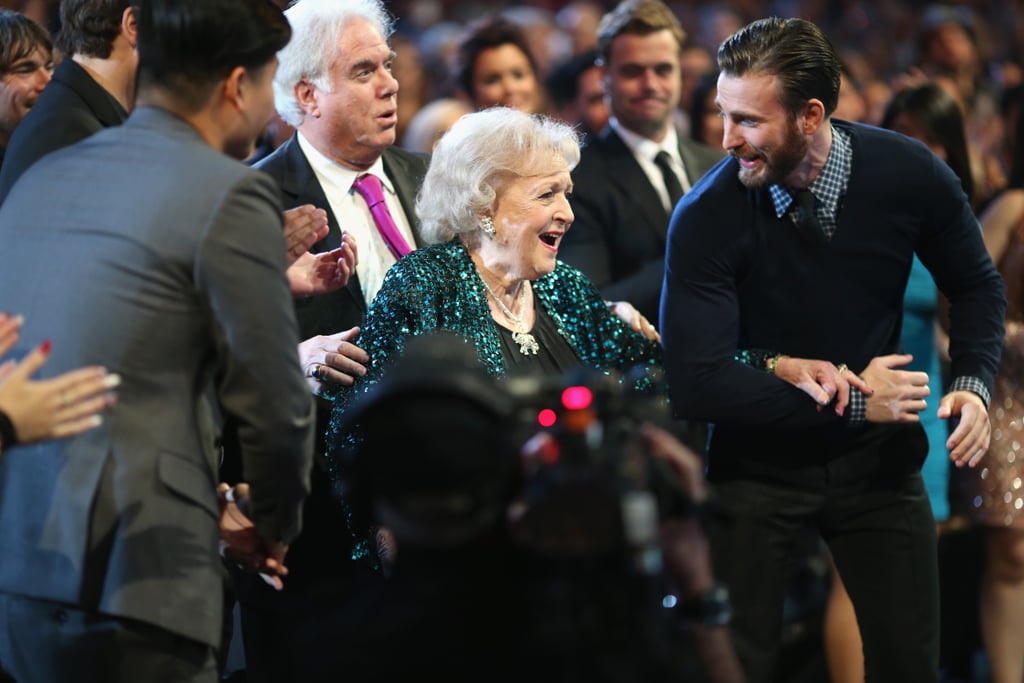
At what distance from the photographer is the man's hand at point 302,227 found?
2707 millimetres

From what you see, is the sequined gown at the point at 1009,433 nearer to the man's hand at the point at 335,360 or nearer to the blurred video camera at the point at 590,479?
the man's hand at the point at 335,360

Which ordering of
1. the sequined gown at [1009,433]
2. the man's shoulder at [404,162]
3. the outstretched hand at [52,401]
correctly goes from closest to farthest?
the outstretched hand at [52,401]
the man's shoulder at [404,162]
the sequined gown at [1009,433]

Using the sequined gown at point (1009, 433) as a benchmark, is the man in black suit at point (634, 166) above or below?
above

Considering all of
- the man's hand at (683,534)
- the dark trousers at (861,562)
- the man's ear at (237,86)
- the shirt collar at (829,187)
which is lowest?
the dark trousers at (861,562)

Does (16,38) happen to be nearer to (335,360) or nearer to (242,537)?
(335,360)

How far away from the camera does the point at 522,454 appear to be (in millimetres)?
1824

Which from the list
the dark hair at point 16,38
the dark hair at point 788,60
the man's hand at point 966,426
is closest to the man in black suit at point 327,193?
the dark hair at point 16,38

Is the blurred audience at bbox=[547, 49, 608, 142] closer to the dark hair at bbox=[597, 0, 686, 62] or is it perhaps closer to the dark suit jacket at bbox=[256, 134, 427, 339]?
the dark hair at bbox=[597, 0, 686, 62]

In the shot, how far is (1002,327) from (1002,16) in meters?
9.76

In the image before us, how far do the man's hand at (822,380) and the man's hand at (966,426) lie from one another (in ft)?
0.67

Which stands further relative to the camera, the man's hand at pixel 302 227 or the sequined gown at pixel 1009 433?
the sequined gown at pixel 1009 433

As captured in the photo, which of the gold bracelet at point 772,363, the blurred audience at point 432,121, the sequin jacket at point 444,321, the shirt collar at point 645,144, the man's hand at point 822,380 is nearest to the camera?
the sequin jacket at point 444,321

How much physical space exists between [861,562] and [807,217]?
860 mm

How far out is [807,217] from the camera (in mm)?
3205
